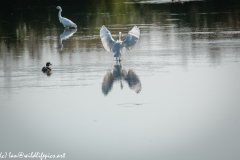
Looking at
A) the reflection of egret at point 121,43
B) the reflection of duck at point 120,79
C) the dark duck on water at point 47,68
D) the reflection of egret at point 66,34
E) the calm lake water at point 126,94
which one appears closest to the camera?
the calm lake water at point 126,94

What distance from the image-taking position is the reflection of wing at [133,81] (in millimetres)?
13887

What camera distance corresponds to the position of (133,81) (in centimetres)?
1460

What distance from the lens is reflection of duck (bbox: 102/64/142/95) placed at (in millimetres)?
13984

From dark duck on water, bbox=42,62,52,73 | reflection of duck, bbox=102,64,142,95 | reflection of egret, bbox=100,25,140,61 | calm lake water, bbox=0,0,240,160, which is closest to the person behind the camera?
calm lake water, bbox=0,0,240,160

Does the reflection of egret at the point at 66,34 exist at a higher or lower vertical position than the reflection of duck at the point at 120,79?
higher

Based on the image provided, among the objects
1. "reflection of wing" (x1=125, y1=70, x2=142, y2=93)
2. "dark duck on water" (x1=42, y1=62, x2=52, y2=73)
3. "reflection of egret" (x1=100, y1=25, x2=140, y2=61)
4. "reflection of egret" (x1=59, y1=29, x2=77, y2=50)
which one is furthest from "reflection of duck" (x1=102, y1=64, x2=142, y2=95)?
"reflection of egret" (x1=59, y1=29, x2=77, y2=50)

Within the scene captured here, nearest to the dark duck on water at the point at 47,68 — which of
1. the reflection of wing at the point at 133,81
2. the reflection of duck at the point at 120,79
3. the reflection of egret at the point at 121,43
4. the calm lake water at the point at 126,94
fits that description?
the calm lake water at the point at 126,94

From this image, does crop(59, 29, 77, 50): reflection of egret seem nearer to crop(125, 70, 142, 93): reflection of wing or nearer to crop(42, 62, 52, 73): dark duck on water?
crop(42, 62, 52, 73): dark duck on water

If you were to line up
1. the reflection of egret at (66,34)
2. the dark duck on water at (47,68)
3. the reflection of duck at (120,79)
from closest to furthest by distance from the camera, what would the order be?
1. the reflection of duck at (120,79)
2. the dark duck on water at (47,68)
3. the reflection of egret at (66,34)

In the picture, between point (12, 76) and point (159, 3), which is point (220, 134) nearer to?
point (12, 76)

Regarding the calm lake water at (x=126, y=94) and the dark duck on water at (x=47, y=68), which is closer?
the calm lake water at (x=126, y=94)

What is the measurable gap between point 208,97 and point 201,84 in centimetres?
111

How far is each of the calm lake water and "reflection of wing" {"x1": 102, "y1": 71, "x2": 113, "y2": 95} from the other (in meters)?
0.02

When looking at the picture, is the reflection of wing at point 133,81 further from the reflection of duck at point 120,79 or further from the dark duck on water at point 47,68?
the dark duck on water at point 47,68
